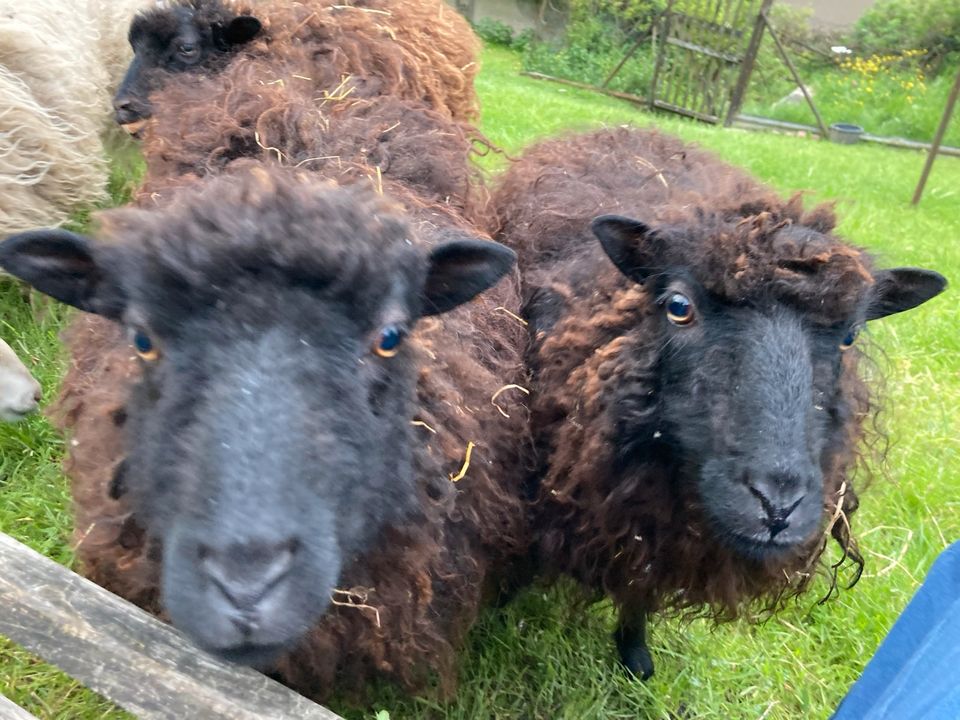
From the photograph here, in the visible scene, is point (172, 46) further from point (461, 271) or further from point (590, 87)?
point (590, 87)

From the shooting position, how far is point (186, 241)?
61.1 inches

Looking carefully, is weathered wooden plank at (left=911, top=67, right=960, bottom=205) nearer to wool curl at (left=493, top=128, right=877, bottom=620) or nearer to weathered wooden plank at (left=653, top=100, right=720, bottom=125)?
wool curl at (left=493, top=128, right=877, bottom=620)

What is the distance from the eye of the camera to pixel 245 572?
136 cm

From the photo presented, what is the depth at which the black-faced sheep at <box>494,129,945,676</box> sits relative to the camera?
2.00 metres

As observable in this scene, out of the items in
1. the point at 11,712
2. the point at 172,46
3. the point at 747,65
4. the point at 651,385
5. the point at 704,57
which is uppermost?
the point at 172,46

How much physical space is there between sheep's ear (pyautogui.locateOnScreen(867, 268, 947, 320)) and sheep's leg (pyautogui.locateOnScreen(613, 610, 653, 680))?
4.54 feet

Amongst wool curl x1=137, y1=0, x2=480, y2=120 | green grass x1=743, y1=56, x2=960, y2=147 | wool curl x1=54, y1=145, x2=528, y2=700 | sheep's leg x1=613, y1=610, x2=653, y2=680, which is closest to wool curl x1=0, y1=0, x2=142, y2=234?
wool curl x1=137, y1=0, x2=480, y2=120

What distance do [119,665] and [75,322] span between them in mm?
1324

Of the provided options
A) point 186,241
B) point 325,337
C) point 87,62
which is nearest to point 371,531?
point 325,337

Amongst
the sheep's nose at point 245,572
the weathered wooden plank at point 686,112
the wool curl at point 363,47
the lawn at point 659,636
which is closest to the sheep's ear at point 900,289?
the lawn at point 659,636

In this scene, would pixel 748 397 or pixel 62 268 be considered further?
pixel 748 397

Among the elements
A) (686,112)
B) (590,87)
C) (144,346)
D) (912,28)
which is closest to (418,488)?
(144,346)

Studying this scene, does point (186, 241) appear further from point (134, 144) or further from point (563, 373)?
point (134, 144)

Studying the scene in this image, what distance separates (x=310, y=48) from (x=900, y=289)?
2619mm
